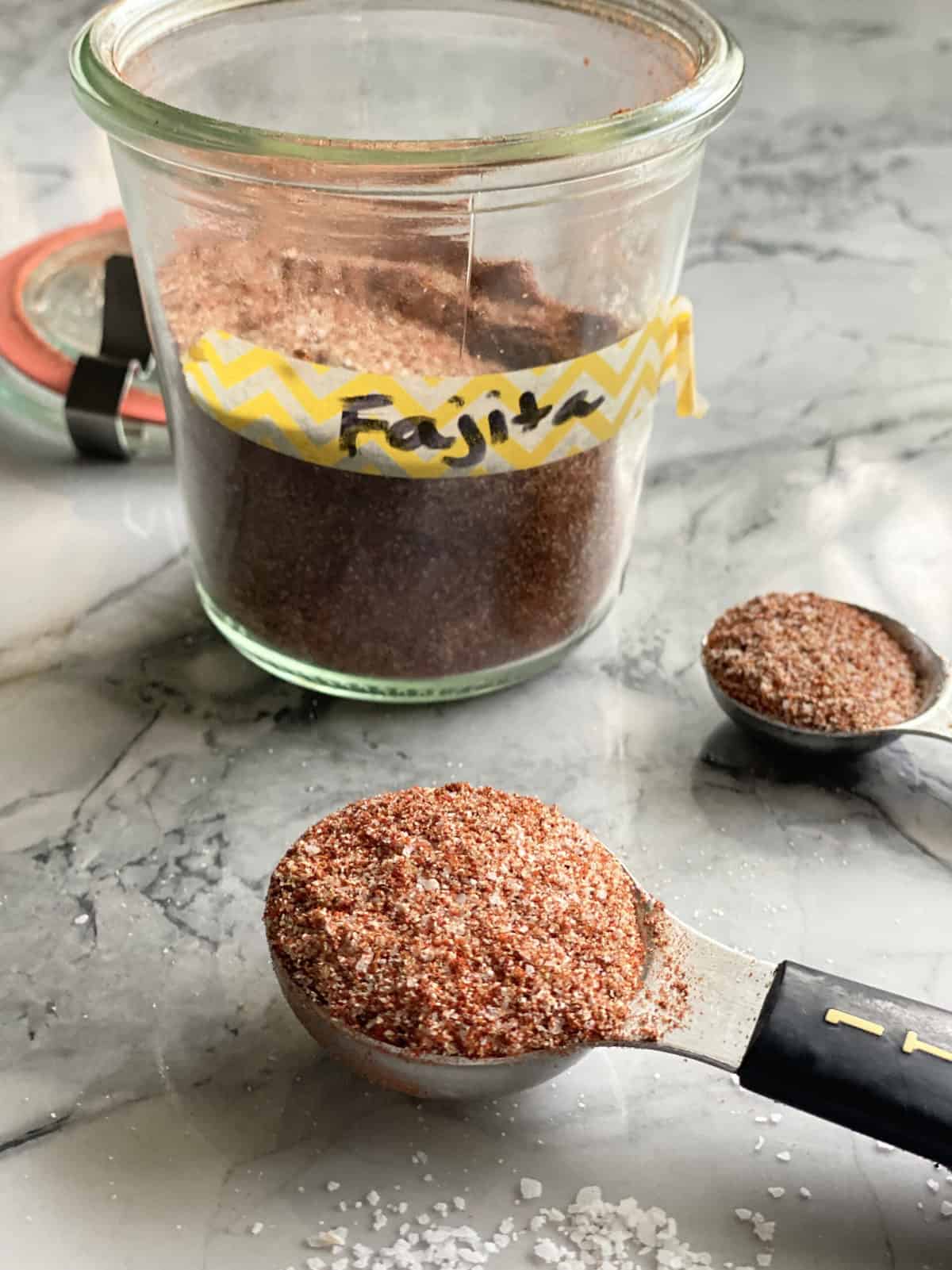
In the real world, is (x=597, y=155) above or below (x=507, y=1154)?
above

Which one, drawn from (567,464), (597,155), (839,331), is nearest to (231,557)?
(567,464)

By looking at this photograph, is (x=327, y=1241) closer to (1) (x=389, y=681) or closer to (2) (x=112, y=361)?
(1) (x=389, y=681)

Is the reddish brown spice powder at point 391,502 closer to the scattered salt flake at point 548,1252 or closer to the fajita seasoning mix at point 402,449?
the fajita seasoning mix at point 402,449

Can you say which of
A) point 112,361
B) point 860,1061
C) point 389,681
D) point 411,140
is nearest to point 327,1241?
point 860,1061

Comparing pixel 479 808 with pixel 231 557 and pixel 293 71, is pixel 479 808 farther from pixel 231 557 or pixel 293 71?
pixel 293 71

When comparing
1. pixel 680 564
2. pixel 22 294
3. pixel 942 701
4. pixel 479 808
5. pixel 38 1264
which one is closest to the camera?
pixel 38 1264

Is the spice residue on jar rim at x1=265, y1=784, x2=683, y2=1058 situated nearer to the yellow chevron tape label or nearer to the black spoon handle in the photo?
the black spoon handle

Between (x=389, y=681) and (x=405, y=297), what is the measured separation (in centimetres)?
21

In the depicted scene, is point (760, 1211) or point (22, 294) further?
point (22, 294)

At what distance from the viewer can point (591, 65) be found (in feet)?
2.57

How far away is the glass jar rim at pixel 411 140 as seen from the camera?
1.93 ft

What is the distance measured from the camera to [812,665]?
76cm

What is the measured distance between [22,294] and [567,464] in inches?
22.6

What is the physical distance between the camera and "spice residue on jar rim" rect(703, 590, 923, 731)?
2.42ft
